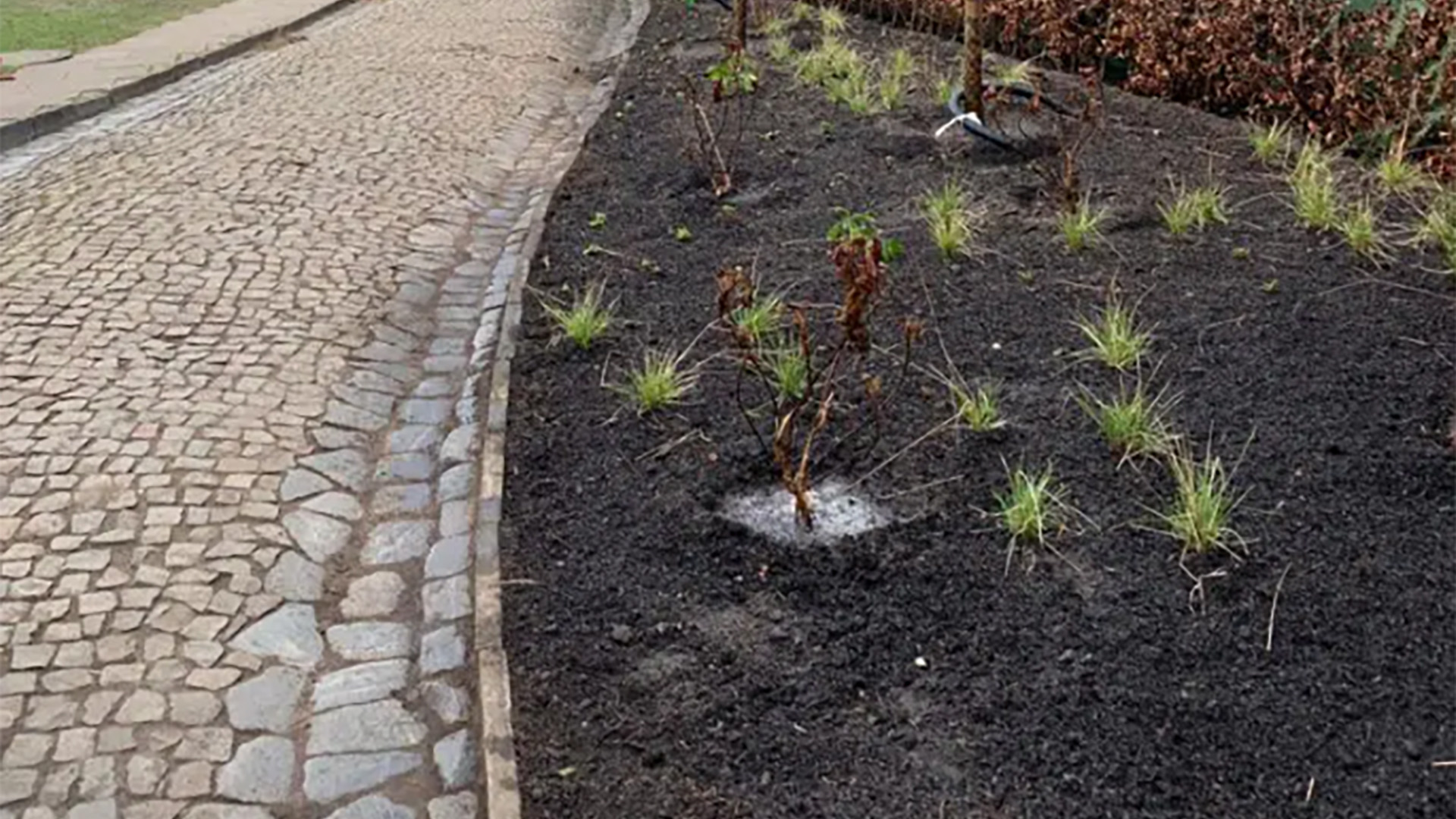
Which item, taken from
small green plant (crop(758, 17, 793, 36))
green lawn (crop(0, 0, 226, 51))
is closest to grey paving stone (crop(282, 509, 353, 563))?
small green plant (crop(758, 17, 793, 36))

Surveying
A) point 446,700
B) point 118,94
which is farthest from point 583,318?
point 118,94

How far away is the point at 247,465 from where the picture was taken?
445 centimetres

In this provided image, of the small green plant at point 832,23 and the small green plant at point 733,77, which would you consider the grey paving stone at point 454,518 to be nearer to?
the small green plant at point 733,77

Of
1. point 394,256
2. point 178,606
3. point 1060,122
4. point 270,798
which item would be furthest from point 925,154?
point 270,798

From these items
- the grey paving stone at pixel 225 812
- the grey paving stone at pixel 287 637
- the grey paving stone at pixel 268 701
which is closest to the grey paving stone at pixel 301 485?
the grey paving stone at pixel 287 637

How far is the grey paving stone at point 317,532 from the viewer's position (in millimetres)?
4039

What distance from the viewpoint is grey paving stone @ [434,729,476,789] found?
122 inches

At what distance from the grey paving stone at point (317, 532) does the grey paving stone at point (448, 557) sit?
286 mm

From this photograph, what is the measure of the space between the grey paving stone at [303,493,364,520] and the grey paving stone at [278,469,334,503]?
0.13 ft

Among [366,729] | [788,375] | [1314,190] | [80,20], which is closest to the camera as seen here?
[366,729]

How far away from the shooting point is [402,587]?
387cm

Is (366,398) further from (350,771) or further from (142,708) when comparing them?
(350,771)

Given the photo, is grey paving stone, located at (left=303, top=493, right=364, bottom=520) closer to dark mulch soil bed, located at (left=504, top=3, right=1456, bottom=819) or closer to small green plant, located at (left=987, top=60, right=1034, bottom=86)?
dark mulch soil bed, located at (left=504, top=3, right=1456, bottom=819)

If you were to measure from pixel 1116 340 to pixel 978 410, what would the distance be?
574 mm
